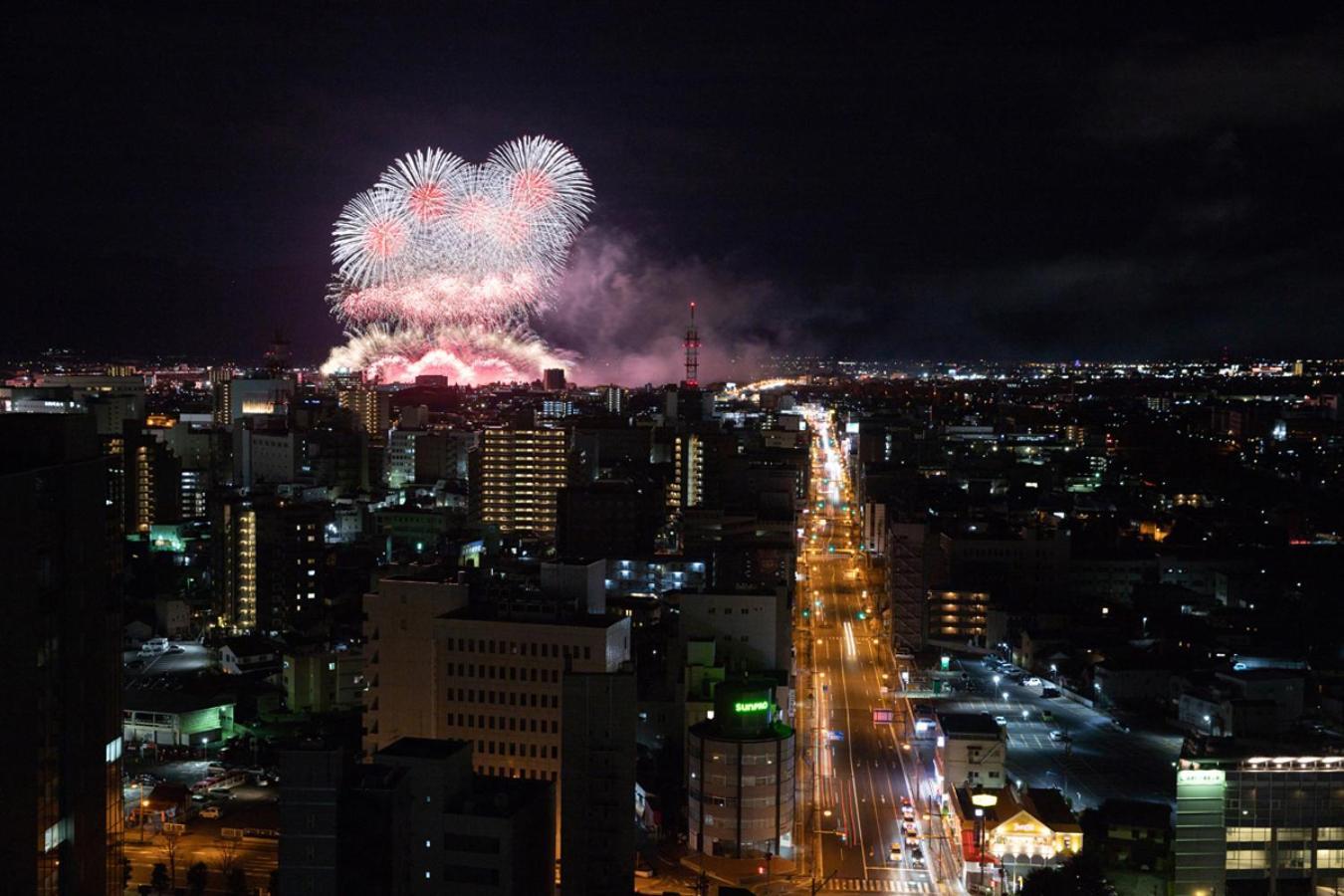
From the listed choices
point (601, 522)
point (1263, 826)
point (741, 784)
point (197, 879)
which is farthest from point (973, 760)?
point (601, 522)

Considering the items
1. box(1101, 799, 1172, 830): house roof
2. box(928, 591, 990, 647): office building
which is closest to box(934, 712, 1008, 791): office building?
box(1101, 799, 1172, 830): house roof

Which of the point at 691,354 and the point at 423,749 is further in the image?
the point at 691,354

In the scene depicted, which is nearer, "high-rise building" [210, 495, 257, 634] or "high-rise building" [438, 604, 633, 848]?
"high-rise building" [438, 604, 633, 848]

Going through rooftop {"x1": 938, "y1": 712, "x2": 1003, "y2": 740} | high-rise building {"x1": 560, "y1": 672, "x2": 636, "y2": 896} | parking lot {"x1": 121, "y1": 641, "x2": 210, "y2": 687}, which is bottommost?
parking lot {"x1": 121, "y1": 641, "x2": 210, "y2": 687}

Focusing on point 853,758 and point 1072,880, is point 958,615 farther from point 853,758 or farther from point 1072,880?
point 1072,880

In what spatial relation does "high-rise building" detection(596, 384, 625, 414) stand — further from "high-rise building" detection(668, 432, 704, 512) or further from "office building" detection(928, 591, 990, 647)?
"office building" detection(928, 591, 990, 647)

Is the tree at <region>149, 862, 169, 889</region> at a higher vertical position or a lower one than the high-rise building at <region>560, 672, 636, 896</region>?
lower

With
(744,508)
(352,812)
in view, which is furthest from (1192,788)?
(744,508)
